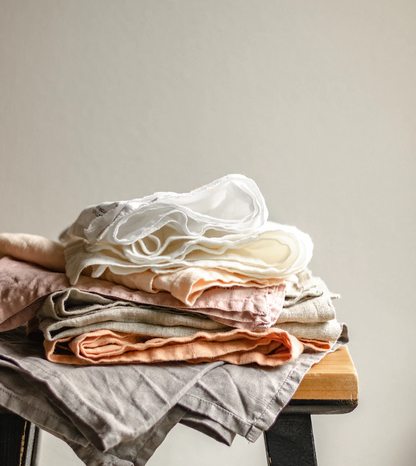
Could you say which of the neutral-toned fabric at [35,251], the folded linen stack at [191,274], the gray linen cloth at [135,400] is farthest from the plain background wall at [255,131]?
the gray linen cloth at [135,400]

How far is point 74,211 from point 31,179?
15cm

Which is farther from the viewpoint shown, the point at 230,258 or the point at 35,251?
the point at 35,251

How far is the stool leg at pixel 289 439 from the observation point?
46cm

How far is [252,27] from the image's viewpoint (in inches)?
51.1

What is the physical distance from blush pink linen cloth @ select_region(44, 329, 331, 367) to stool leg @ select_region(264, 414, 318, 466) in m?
0.06

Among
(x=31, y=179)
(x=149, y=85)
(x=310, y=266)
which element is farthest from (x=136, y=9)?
(x=310, y=266)

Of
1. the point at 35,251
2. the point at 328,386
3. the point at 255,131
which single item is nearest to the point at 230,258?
the point at 328,386

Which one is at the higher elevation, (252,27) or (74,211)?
(252,27)

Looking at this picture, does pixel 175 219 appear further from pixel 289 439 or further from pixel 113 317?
pixel 289 439

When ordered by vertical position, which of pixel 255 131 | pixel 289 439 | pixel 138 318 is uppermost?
pixel 255 131

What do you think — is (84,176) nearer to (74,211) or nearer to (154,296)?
(74,211)

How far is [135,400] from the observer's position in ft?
1.40

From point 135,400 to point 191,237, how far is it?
7.1 inches

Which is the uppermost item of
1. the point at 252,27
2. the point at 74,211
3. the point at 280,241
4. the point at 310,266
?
the point at 252,27
